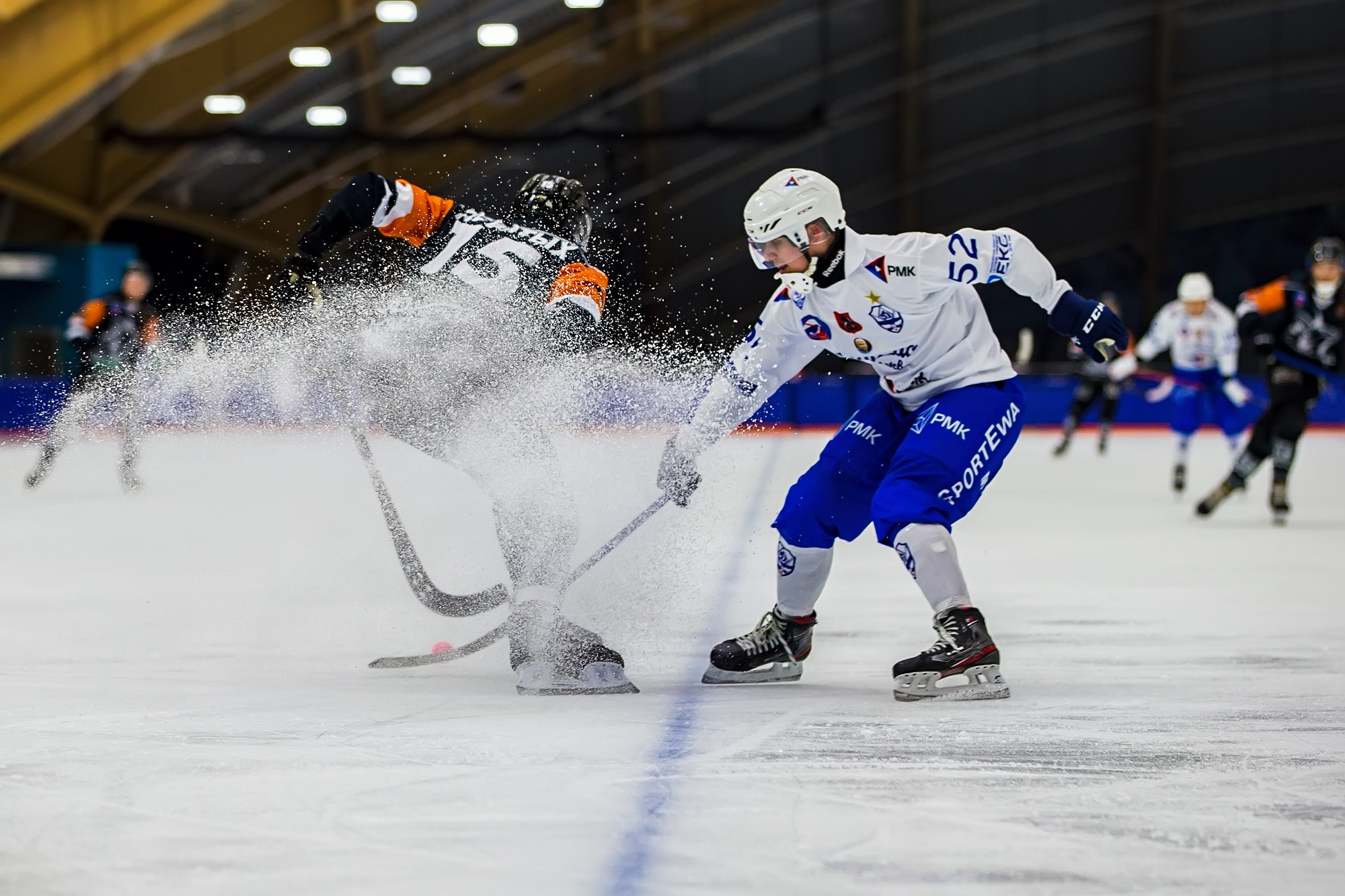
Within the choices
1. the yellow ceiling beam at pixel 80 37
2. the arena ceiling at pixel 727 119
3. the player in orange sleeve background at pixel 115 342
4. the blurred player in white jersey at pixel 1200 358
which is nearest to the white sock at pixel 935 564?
the player in orange sleeve background at pixel 115 342

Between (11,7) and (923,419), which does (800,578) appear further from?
(11,7)

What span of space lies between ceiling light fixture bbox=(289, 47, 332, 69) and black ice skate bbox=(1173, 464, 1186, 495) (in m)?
13.4

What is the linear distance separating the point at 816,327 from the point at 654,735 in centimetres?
128

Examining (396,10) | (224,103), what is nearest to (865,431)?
(396,10)

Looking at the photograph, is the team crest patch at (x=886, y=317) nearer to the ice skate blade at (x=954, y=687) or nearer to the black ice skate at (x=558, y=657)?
the ice skate blade at (x=954, y=687)

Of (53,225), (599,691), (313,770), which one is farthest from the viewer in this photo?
(53,225)

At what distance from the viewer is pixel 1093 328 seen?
13.2 ft

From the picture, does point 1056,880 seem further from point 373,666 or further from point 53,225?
point 53,225

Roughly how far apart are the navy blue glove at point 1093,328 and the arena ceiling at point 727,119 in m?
17.2

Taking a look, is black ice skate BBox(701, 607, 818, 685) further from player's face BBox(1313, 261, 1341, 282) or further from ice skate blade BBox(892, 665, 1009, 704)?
player's face BBox(1313, 261, 1341, 282)

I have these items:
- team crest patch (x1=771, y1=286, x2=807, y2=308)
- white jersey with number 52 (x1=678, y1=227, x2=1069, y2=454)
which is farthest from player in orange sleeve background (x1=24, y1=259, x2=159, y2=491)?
team crest patch (x1=771, y1=286, x2=807, y2=308)

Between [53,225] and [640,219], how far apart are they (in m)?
8.56

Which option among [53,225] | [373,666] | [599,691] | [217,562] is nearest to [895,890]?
[599,691]

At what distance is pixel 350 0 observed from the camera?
64.9 ft
